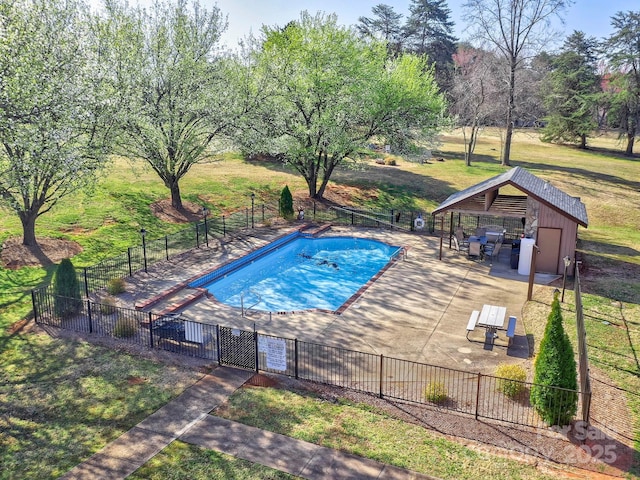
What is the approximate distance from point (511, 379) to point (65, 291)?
1463 cm

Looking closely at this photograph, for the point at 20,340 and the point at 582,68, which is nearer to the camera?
the point at 20,340

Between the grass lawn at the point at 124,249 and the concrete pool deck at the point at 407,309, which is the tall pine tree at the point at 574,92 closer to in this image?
the grass lawn at the point at 124,249

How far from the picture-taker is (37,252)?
23.4 m

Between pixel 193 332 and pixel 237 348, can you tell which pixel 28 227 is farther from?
pixel 237 348

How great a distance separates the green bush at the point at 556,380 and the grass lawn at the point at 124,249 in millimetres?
1543

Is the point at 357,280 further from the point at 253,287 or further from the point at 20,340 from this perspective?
the point at 20,340

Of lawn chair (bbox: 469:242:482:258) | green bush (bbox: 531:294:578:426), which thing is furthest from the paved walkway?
lawn chair (bbox: 469:242:482:258)

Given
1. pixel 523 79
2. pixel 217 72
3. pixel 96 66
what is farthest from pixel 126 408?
pixel 523 79

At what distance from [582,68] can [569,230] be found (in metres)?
49.9

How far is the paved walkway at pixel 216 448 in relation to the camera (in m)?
10.2

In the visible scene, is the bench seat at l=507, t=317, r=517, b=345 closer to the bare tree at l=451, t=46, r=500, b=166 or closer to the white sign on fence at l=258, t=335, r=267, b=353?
the white sign on fence at l=258, t=335, r=267, b=353

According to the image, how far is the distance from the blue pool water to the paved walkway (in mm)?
7311

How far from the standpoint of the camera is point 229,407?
41.1 feet

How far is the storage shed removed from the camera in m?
22.0
